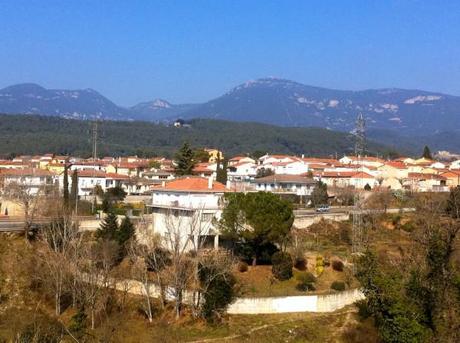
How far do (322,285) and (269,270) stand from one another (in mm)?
3199

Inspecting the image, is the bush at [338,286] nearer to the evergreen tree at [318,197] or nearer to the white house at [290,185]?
the evergreen tree at [318,197]

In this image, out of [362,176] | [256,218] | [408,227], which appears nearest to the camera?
[256,218]

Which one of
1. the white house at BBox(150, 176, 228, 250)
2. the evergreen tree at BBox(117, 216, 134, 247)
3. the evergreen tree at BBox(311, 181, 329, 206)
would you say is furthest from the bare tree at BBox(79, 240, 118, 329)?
the evergreen tree at BBox(311, 181, 329, 206)

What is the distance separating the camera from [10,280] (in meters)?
38.2

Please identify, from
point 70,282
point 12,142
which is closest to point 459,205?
point 70,282

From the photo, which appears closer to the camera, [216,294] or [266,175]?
[216,294]

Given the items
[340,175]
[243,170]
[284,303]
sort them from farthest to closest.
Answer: [243,170] → [340,175] → [284,303]

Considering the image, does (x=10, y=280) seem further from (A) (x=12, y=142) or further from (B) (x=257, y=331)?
(A) (x=12, y=142)

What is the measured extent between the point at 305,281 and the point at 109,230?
12171mm

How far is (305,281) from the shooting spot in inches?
1501

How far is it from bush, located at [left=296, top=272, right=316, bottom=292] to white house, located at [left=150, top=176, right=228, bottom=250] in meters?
5.79

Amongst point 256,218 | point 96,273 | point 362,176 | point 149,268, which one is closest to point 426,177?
point 362,176

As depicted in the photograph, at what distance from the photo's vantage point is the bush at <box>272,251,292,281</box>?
38422 mm

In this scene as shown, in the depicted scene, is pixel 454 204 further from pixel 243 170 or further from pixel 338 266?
pixel 243 170
